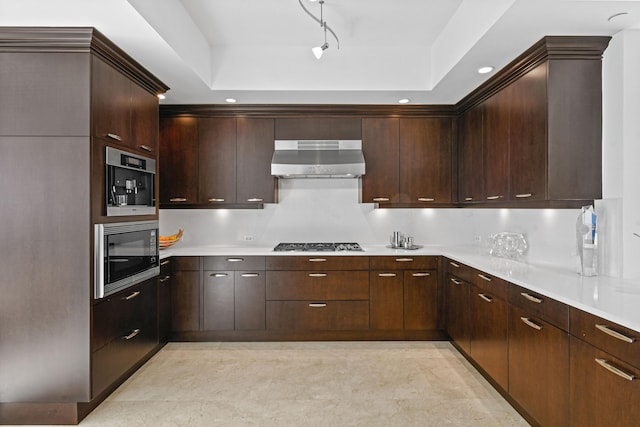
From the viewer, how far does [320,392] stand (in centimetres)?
282

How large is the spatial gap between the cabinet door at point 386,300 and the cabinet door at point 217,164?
1750 millimetres

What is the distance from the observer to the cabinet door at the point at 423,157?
419 centimetres

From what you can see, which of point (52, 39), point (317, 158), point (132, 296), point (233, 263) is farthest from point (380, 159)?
point (52, 39)

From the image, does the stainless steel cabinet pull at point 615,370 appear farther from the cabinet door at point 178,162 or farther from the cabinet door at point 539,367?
the cabinet door at point 178,162

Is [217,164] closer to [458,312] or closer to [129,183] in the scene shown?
[129,183]

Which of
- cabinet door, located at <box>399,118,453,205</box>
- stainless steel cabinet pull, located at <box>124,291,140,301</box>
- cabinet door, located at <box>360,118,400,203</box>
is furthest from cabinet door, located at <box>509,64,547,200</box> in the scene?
stainless steel cabinet pull, located at <box>124,291,140,301</box>

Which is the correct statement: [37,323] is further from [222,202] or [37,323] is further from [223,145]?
[223,145]

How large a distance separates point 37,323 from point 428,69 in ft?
11.9

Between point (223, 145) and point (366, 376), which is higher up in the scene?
point (223, 145)

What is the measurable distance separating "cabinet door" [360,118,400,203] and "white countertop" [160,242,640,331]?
0.70 meters

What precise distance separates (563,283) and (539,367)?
504 mm

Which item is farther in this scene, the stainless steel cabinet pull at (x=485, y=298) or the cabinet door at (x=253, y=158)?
the cabinet door at (x=253, y=158)

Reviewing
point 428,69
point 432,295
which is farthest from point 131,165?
point 432,295

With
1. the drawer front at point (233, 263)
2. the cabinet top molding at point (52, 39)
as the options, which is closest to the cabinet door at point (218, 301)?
the drawer front at point (233, 263)
